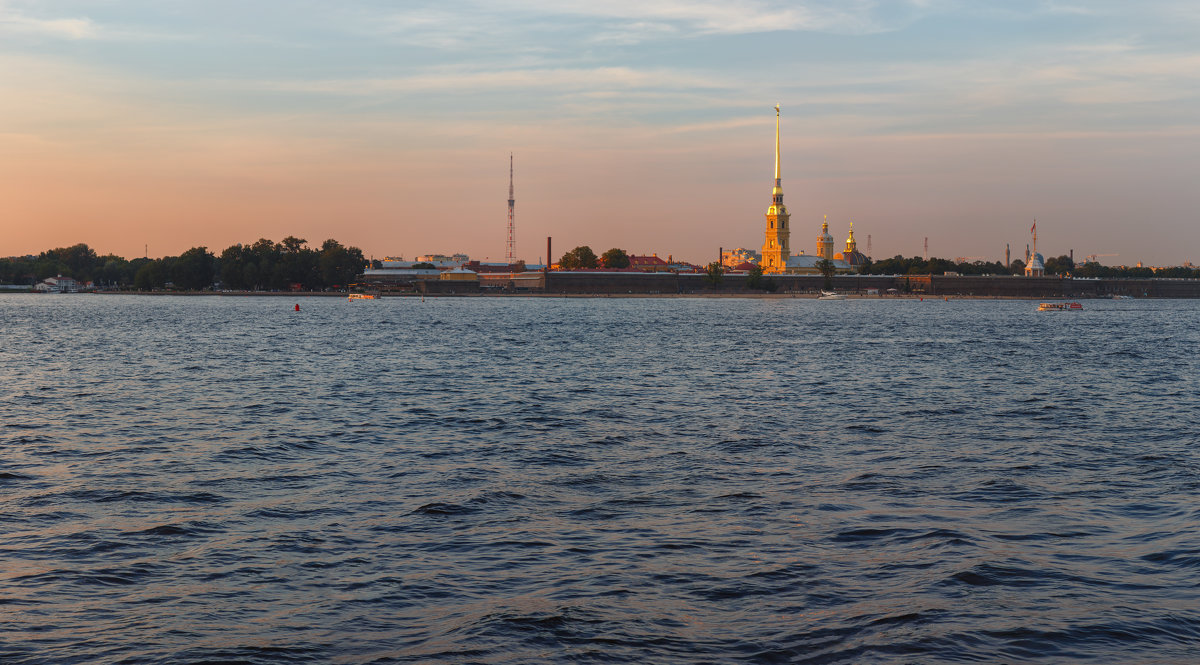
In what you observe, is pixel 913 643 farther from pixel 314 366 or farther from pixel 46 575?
pixel 314 366

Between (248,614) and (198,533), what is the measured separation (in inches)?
125

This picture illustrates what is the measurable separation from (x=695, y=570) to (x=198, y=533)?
5623mm

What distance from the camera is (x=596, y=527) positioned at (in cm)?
1223

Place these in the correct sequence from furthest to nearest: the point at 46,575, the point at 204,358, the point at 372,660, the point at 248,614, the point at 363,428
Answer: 1. the point at 204,358
2. the point at 363,428
3. the point at 46,575
4. the point at 248,614
5. the point at 372,660

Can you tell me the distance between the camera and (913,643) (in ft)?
28.0

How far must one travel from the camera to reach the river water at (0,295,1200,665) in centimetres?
864

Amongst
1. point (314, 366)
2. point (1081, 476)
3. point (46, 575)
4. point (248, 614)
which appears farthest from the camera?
point (314, 366)

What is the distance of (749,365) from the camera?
39250 millimetres

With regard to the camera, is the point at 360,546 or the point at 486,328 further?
the point at 486,328

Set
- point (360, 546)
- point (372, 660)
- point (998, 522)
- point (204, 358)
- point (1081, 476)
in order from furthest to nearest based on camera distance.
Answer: point (204, 358), point (1081, 476), point (998, 522), point (360, 546), point (372, 660)

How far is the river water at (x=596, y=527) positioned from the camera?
864 centimetres

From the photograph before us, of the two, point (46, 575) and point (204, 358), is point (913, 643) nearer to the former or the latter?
point (46, 575)

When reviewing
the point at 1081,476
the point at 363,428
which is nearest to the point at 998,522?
the point at 1081,476

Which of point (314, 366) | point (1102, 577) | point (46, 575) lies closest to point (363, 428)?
point (46, 575)
